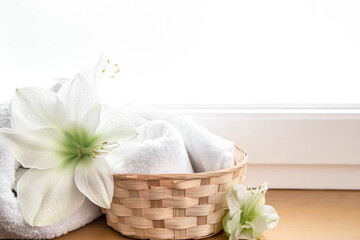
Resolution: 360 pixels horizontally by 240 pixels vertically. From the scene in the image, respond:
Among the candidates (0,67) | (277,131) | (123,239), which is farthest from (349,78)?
(0,67)

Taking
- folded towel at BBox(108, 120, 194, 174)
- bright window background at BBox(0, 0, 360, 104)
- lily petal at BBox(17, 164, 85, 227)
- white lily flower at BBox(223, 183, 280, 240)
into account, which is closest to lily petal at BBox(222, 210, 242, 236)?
white lily flower at BBox(223, 183, 280, 240)

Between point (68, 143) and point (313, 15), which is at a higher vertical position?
point (313, 15)

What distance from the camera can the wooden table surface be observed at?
70cm

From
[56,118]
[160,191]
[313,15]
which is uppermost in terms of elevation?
[313,15]

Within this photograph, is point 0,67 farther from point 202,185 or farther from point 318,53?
point 318,53

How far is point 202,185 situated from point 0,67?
0.63m

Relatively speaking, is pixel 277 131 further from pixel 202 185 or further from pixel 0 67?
pixel 0 67

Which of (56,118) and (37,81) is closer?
(56,118)

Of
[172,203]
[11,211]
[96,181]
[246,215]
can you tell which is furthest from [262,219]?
[11,211]

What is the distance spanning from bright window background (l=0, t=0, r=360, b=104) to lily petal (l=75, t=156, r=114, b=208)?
0.39 metres

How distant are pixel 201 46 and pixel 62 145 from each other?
1.49 ft

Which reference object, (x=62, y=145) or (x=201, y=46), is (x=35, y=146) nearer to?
(x=62, y=145)

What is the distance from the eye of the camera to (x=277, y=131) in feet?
2.97

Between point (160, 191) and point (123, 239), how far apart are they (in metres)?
0.13
